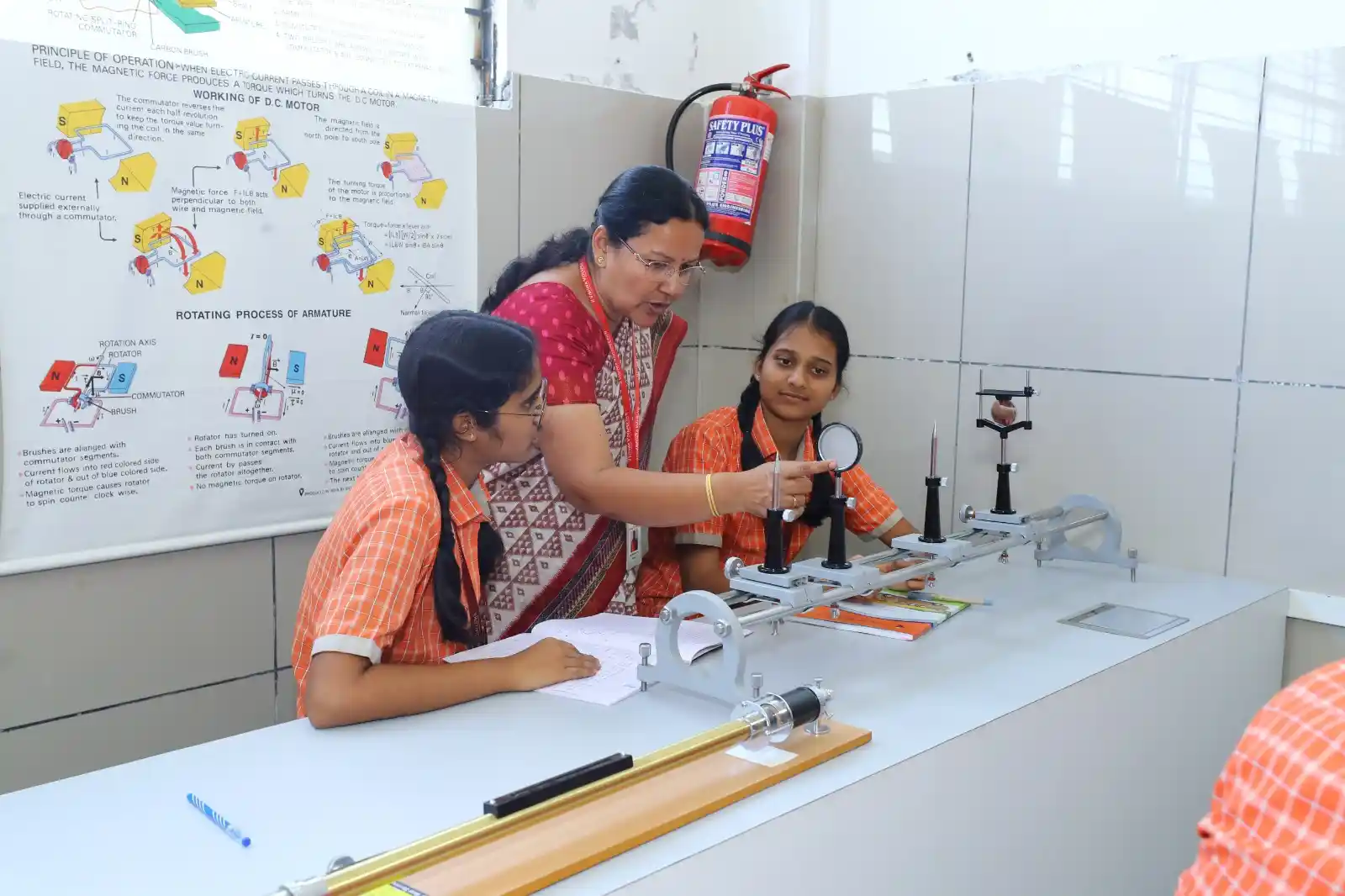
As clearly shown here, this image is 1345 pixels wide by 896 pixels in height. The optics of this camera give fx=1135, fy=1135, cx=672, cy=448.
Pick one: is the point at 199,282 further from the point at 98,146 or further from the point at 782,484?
the point at 782,484

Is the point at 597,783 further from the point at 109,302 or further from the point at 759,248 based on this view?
the point at 759,248

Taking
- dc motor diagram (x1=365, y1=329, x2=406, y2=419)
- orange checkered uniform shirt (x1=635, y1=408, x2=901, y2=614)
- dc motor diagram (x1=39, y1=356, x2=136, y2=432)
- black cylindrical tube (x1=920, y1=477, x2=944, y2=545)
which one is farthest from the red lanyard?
dc motor diagram (x1=39, y1=356, x2=136, y2=432)

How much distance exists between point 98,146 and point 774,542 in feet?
4.42

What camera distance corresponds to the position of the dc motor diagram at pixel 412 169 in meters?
2.35

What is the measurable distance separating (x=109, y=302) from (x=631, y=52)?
1.41 meters

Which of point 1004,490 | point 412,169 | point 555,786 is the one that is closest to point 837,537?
point 1004,490

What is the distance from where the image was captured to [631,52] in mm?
2814

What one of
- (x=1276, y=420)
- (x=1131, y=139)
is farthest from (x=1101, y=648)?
(x=1131, y=139)

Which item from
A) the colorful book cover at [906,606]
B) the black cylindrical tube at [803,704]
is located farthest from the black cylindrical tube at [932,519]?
the black cylindrical tube at [803,704]

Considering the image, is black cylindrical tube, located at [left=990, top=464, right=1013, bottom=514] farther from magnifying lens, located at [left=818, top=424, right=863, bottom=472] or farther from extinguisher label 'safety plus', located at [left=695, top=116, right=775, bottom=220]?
extinguisher label 'safety plus', located at [left=695, top=116, right=775, bottom=220]

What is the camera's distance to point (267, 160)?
2.17 m

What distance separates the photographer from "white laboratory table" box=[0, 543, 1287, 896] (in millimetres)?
1057

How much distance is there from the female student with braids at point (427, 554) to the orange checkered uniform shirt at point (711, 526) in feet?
1.77

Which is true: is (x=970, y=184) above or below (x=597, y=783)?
above
